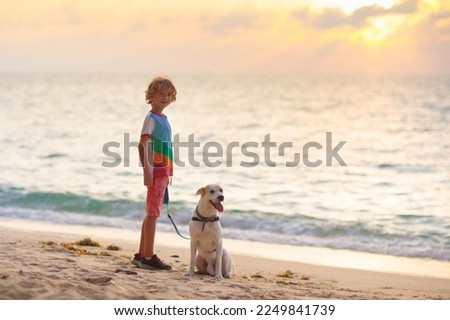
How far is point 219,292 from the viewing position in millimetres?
7477

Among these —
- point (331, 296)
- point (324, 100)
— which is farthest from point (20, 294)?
point (324, 100)

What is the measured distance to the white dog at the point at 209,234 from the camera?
8320 millimetres

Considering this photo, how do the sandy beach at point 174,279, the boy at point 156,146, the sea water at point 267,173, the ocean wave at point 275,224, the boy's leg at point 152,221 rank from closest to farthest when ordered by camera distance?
the sandy beach at point 174,279
the boy at point 156,146
the boy's leg at point 152,221
the ocean wave at point 275,224
the sea water at point 267,173

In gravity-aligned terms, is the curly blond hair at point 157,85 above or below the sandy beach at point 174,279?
above

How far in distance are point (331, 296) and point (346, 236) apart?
6.84m

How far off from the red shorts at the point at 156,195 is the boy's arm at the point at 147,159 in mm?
112

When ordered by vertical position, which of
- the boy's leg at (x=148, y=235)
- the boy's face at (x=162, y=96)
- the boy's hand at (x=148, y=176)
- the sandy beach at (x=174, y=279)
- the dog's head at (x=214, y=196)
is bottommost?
the sandy beach at (x=174, y=279)

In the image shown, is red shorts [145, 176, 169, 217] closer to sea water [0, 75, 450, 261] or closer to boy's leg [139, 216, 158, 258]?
boy's leg [139, 216, 158, 258]

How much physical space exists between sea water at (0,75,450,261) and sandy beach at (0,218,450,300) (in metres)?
2.57

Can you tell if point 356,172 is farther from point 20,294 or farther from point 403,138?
point 20,294

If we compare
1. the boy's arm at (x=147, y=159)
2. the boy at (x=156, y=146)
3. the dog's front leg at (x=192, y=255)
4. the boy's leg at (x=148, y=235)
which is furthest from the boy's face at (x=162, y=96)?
the dog's front leg at (x=192, y=255)

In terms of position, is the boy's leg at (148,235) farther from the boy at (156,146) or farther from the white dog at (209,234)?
the white dog at (209,234)

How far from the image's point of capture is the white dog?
8320 millimetres

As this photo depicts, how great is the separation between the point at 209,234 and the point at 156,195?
2.55ft
